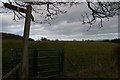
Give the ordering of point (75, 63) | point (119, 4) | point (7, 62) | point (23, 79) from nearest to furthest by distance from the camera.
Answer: point (23, 79)
point (119, 4)
point (7, 62)
point (75, 63)

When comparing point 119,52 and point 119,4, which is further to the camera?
point 119,52

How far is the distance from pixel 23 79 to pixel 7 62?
563 centimetres

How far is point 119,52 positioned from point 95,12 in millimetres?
5489

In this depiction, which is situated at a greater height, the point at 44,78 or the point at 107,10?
the point at 107,10

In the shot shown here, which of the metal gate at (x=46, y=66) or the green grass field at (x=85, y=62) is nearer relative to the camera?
the metal gate at (x=46, y=66)

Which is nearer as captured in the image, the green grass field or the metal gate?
the metal gate

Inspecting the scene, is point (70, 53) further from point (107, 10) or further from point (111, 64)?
point (107, 10)

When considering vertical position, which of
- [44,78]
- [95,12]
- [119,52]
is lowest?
[44,78]

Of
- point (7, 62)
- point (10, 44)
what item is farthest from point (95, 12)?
point (10, 44)

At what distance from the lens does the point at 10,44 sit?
58.1 feet

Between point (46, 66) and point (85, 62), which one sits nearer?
point (46, 66)

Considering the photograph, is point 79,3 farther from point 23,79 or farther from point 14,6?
point 23,79

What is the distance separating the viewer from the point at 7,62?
13039 millimetres

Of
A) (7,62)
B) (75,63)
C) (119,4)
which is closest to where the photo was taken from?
(119,4)
